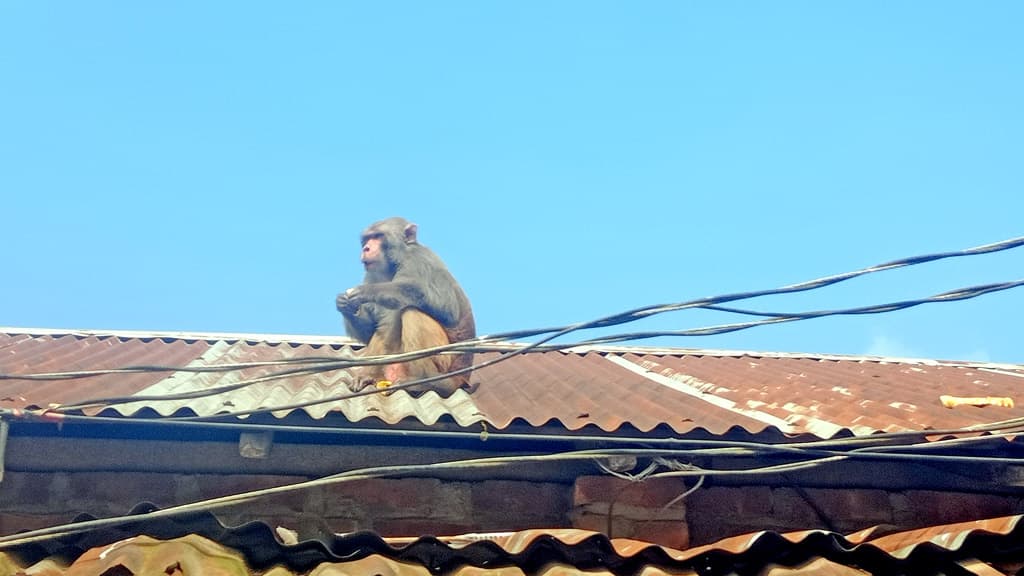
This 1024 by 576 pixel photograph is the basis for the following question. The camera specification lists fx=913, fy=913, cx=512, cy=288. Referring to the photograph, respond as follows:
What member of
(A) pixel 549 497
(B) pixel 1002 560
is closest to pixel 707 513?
(A) pixel 549 497

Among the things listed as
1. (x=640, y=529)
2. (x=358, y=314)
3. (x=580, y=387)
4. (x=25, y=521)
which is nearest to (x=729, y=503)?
(x=640, y=529)

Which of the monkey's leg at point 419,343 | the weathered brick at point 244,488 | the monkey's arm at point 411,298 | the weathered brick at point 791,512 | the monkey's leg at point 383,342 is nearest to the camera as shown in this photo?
the weathered brick at point 244,488

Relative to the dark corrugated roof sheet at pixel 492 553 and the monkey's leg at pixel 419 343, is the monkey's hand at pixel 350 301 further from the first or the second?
the dark corrugated roof sheet at pixel 492 553

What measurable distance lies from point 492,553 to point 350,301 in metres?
3.47

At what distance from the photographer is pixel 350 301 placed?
668 cm

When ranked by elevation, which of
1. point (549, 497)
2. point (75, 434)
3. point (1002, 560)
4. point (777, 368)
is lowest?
point (1002, 560)

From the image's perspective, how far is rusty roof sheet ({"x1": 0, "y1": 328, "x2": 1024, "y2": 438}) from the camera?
15.2 ft

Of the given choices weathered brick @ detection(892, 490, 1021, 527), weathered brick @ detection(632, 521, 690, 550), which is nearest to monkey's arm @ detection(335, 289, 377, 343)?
weathered brick @ detection(632, 521, 690, 550)

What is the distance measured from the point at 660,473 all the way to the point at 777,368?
4.05 m

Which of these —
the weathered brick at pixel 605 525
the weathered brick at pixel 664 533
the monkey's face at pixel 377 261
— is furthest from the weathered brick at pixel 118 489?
the monkey's face at pixel 377 261

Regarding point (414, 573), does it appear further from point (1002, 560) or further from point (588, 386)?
point (588, 386)

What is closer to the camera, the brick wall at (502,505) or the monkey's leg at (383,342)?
the brick wall at (502,505)

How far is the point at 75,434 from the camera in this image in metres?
4.37

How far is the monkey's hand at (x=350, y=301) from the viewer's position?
6.67 meters
